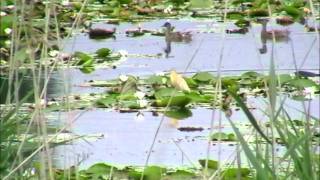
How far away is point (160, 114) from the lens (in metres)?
4.71

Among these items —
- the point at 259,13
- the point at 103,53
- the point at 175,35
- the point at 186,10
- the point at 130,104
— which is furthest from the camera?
the point at 186,10

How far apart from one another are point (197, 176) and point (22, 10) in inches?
52.9

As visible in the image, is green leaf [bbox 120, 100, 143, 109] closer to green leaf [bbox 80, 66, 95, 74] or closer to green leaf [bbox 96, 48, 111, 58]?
green leaf [bbox 80, 66, 95, 74]

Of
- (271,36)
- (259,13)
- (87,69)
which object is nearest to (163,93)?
(87,69)

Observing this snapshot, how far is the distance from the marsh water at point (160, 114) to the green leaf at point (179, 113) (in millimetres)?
26

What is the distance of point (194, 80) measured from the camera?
5168 mm

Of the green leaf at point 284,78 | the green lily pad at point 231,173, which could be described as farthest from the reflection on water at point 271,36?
the green lily pad at point 231,173

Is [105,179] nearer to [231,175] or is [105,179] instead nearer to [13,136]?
[231,175]

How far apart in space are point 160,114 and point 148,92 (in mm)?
357

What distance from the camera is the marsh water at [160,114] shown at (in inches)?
152

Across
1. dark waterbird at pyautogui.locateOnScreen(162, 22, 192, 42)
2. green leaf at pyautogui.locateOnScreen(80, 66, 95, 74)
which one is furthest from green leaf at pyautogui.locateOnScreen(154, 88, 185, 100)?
dark waterbird at pyautogui.locateOnScreen(162, 22, 192, 42)

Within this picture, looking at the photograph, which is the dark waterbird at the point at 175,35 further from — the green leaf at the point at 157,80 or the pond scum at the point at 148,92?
the green leaf at the point at 157,80

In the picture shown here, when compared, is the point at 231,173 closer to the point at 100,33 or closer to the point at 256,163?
the point at 256,163

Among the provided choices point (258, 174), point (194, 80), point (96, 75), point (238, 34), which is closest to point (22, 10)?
point (258, 174)
